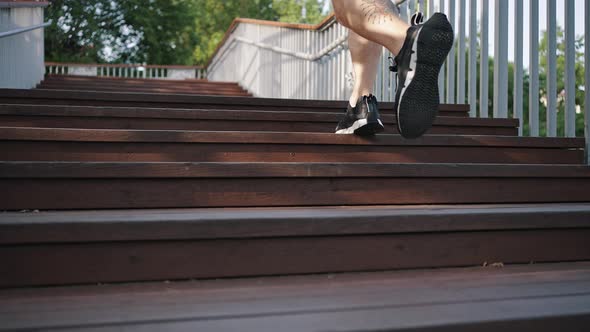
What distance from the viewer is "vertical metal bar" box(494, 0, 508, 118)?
3150mm

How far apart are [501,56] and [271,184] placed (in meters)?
1.87

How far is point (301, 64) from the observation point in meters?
6.12

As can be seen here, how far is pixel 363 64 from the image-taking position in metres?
2.33

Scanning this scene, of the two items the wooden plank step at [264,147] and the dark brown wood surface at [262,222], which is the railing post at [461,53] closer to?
the wooden plank step at [264,147]

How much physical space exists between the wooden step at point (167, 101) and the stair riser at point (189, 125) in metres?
0.44

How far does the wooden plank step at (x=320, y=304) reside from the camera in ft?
3.69

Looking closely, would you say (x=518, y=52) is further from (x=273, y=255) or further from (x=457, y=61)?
(x=273, y=255)

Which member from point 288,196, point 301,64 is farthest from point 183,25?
point 288,196

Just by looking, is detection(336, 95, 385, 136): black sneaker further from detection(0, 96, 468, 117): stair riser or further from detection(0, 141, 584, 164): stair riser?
detection(0, 96, 468, 117): stair riser

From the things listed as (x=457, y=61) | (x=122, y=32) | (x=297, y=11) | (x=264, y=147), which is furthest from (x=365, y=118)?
(x=297, y=11)

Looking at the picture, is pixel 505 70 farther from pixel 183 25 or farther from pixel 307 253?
pixel 183 25

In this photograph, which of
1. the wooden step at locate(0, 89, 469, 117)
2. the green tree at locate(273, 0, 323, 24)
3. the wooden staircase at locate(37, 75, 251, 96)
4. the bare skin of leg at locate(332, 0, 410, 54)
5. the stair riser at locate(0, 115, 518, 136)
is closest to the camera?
the bare skin of leg at locate(332, 0, 410, 54)

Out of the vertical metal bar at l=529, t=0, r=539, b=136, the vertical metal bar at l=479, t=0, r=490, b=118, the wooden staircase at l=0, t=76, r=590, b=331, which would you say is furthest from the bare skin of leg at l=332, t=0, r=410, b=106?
the vertical metal bar at l=479, t=0, r=490, b=118

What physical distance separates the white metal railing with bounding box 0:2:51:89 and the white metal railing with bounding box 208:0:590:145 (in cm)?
227
